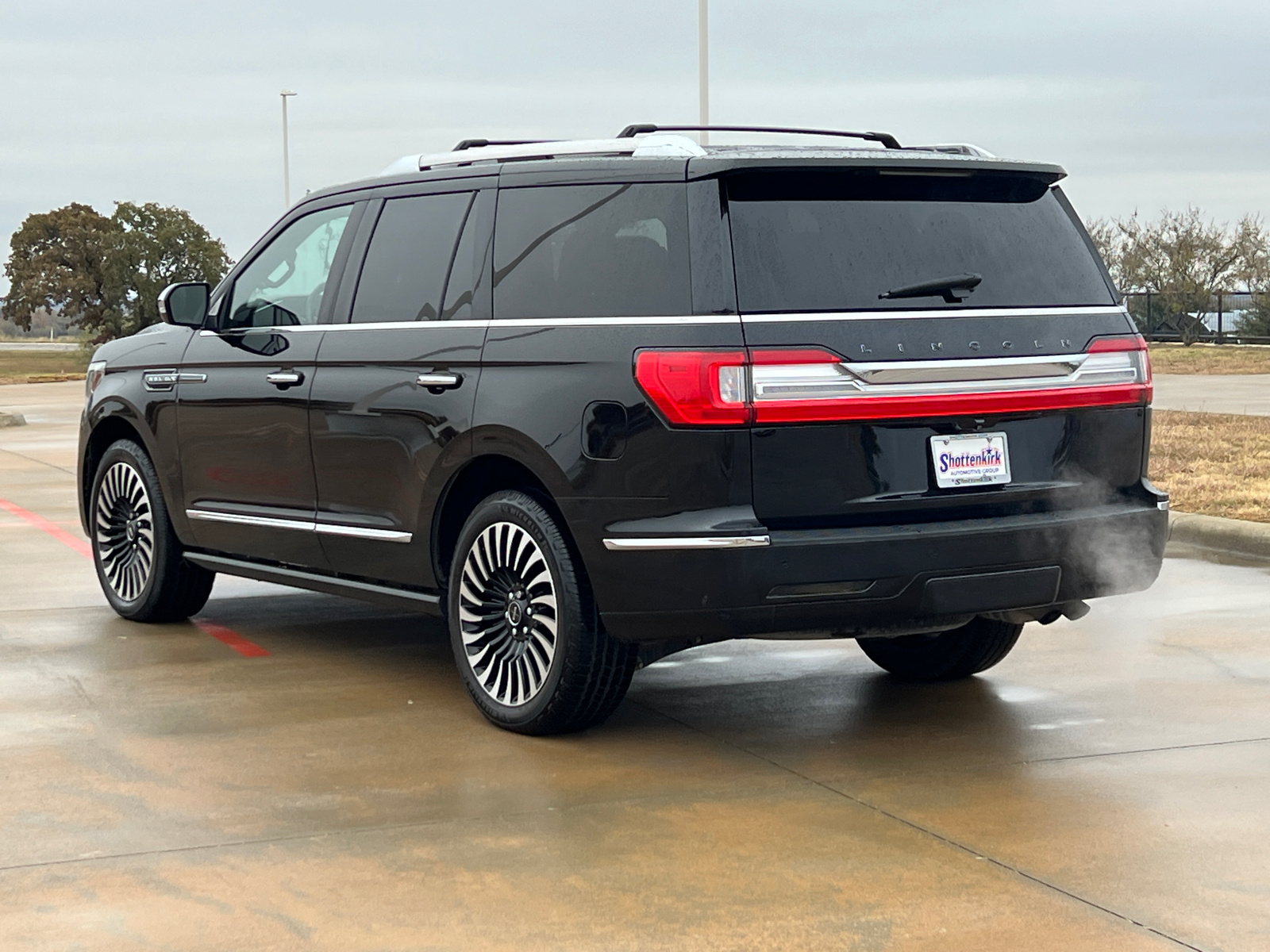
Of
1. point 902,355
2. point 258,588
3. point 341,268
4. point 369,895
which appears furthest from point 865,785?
point 258,588

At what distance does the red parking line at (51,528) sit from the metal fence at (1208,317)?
3636cm

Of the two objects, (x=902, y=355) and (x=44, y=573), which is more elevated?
(x=902, y=355)

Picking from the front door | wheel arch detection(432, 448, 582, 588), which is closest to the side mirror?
the front door

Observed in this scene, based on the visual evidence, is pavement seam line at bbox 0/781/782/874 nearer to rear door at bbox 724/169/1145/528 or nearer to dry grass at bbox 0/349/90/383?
rear door at bbox 724/169/1145/528

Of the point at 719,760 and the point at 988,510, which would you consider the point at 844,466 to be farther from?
the point at 719,760

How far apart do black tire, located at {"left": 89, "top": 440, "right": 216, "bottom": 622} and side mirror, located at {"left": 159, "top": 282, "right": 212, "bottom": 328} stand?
2.63 ft

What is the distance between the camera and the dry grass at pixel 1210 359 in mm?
35219

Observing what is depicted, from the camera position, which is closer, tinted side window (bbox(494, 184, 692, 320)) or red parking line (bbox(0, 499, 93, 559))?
tinted side window (bbox(494, 184, 692, 320))

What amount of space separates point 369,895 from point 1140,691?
3451mm

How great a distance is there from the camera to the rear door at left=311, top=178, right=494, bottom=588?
6.41 metres

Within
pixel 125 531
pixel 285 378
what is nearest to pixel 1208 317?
pixel 125 531

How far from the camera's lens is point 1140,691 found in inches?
271

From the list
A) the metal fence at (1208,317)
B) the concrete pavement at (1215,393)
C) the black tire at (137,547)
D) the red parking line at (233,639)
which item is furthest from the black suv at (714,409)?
the metal fence at (1208,317)

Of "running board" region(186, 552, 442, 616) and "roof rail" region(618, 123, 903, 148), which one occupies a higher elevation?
"roof rail" region(618, 123, 903, 148)
